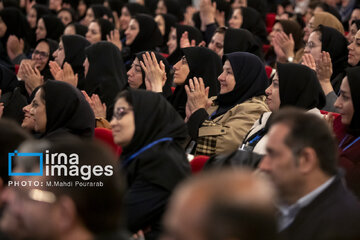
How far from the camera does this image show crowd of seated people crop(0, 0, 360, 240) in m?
1.63

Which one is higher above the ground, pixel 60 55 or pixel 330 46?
pixel 330 46

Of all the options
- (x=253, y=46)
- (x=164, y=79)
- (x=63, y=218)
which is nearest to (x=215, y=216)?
(x=63, y=218)

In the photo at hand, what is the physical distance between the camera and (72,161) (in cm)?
208

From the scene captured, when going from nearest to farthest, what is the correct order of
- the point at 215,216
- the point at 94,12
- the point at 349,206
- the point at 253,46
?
the point at 215,216 → the point at 349,206 → the point at 253,46 → the point at 94,12

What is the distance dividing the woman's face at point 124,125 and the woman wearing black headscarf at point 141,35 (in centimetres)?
434

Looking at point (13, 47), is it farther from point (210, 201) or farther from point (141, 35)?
point (210, 201)

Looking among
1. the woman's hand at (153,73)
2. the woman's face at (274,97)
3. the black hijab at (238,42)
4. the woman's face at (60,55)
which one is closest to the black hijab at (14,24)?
the woman's face at (60,55)

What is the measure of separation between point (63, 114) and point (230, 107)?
3.81ft

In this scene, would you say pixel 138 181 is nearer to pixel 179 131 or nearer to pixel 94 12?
pixel 179 131

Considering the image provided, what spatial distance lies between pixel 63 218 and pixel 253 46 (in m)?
4.74

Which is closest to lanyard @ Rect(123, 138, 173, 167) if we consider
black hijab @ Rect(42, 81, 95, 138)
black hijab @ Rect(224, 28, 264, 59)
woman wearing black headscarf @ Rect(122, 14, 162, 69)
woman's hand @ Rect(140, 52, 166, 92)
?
black hijab @ Rect(42, 81, 95, 138)

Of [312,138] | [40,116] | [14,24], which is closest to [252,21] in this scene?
[14,24]

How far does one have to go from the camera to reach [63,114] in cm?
364

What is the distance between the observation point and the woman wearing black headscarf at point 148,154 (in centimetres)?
287
